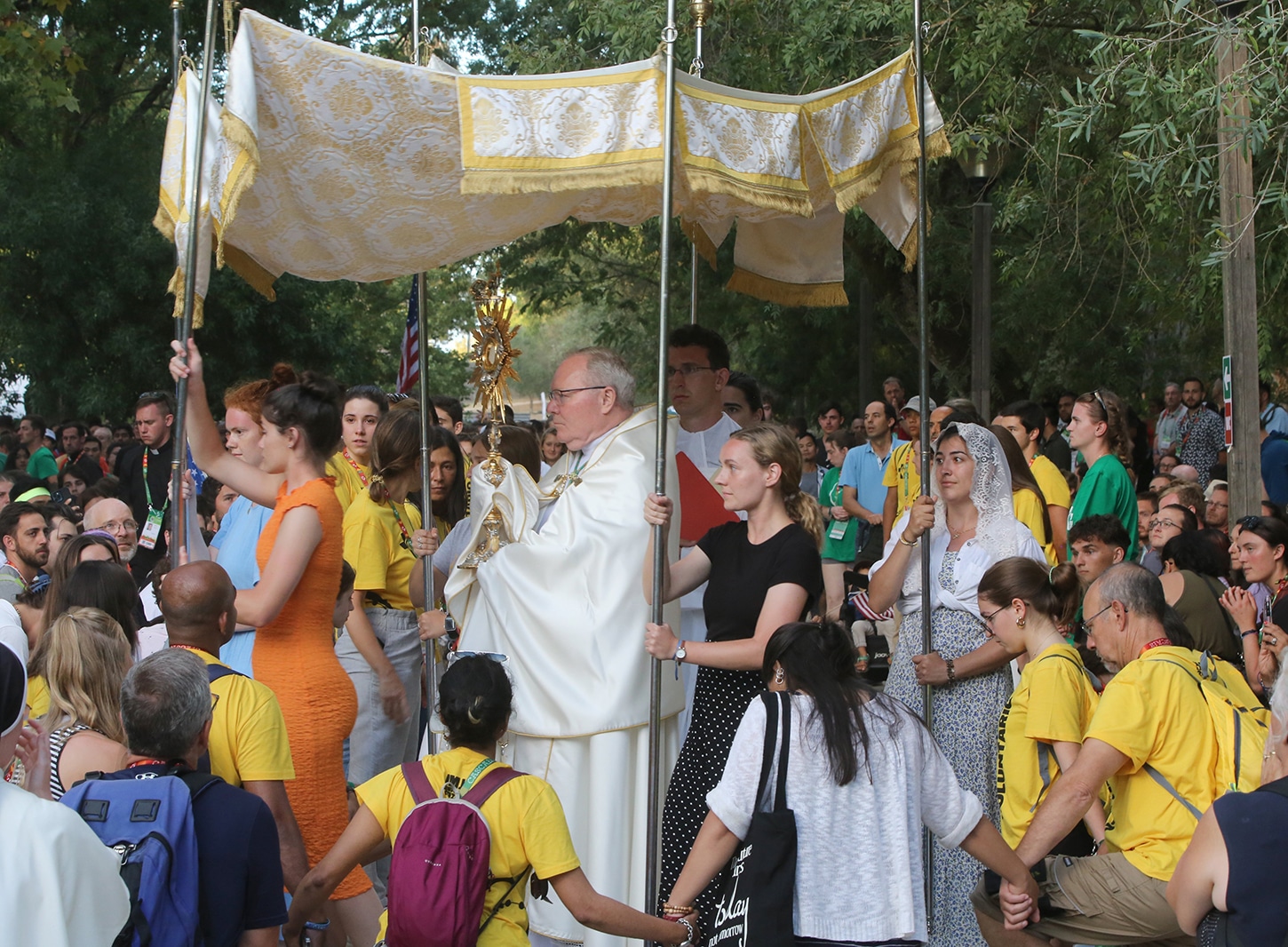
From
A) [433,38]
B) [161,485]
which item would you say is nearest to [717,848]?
[433,38]

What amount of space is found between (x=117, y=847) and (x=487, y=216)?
10.6 ft

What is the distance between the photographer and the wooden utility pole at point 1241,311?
24.1 ft

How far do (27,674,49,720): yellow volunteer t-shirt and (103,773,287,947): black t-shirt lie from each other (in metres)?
1.17

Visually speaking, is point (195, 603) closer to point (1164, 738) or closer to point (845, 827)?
point (845, 827)

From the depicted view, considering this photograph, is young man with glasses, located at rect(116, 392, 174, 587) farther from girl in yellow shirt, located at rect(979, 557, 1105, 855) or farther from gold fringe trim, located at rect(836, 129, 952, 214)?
girl in yellow shirt, located at rect(979, 557, 1105, 855)

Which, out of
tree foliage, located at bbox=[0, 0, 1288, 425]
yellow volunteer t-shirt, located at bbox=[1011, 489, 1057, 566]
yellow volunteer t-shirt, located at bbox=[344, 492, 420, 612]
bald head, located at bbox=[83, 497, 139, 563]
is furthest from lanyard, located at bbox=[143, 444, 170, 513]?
yellow volunteer t-shirt, located at bbox=[1011, 489, 1057, 566]

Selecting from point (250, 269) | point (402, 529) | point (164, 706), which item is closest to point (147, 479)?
point (402, 529)

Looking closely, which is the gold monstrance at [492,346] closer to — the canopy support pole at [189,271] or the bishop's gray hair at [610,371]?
the bishop's gray hair at [610,371]

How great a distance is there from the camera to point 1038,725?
4.51 metres

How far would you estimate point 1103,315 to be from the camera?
17.4 metres

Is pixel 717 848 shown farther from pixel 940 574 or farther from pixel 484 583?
pixel 940 574

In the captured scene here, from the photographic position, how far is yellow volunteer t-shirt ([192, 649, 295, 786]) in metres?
3.63

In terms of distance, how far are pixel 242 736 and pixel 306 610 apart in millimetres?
938

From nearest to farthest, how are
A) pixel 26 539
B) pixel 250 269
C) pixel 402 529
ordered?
pixel 250 269 < pixel 402 529 < pixel 26 539
